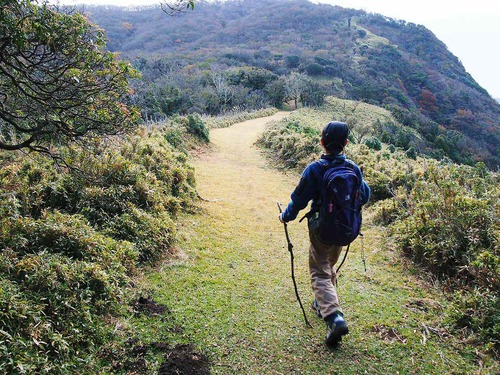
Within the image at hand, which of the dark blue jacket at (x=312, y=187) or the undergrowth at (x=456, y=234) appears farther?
the undergrowth at (x=456, y=234)

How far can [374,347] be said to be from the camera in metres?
3.47

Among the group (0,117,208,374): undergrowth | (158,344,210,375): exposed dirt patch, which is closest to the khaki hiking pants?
(158,344,210,375): exposed dirt patch

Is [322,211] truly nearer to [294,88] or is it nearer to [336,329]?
[336,329]

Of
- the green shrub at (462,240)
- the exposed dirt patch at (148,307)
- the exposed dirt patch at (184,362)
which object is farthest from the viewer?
the exposed dirt patch at (148,307)

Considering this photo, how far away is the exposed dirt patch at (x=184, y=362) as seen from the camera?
302 cm

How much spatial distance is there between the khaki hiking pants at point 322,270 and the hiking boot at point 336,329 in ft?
0.41

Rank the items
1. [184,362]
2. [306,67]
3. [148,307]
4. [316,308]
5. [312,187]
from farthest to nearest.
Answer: [306,67] → [316,308] → [148,307] → [312,187] → [184,362]

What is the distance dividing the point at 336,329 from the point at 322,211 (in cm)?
119

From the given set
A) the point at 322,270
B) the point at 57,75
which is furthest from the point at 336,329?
the point at 57,75

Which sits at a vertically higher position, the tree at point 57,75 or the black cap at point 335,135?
the tree at point 57,75

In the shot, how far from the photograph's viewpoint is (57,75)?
3561mm

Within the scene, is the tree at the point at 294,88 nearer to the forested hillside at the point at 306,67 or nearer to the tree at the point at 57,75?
the forested hillside at the point at 306,67

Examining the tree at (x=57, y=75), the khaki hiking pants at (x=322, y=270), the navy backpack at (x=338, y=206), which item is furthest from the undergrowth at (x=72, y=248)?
the navy backpack at (x=338, y=206)

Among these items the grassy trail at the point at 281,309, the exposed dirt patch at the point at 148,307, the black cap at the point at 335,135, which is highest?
the black cap at the point at 335,135
